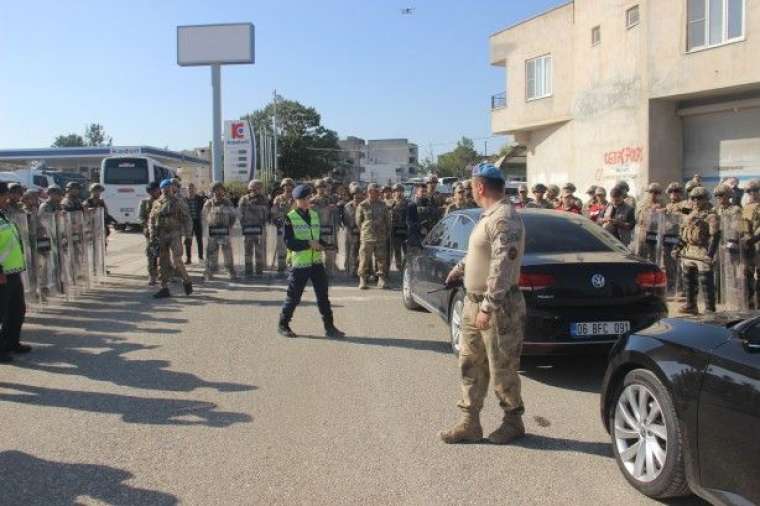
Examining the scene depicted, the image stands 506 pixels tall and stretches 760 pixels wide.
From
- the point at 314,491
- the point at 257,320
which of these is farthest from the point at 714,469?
the point at 257,320

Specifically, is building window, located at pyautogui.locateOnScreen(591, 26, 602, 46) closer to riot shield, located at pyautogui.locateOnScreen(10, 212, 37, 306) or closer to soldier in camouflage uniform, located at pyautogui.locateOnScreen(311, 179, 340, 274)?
soldier in camouflage uniform, located at pyautogui.locateOnScreen(311, 179, 340, 274)

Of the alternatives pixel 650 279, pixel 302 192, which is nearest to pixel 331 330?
pixel 302 192

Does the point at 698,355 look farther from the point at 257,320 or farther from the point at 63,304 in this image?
the point at 63,304

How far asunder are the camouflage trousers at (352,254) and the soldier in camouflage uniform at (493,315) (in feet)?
30.0

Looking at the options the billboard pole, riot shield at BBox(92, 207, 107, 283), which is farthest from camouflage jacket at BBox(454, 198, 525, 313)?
the billboard pole

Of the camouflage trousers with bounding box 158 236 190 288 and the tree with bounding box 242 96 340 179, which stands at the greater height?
the tree with bounding box 242 96 340 179

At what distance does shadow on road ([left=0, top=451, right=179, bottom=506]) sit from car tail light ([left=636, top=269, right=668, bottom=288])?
4366 millimetres

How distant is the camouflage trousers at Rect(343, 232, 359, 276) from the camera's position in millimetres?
14109

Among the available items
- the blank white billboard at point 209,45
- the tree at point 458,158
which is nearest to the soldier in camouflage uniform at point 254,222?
the blank white billboard at point 209,45

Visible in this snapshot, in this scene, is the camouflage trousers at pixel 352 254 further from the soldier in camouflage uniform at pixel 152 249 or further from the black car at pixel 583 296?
the black car at pixel 583 296

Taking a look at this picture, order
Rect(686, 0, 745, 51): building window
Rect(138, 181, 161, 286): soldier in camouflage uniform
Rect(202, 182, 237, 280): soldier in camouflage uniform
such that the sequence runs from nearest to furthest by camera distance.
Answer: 1. Rect(138, 181, 161, 286): soldier in camouflage uniform
2. Rect(202, 182, 237, 280): soldier in camouflage uniform
3. Rect(686, 0, 745, 51): building window

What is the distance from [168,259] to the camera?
11820mm

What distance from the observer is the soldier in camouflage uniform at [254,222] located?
1384 cm

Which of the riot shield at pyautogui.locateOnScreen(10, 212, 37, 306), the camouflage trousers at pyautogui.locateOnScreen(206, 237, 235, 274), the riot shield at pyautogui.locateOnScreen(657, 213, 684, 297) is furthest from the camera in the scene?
the camouflage trousers at pyautogui.locateOnScreen(206, 237, 235, 274)
